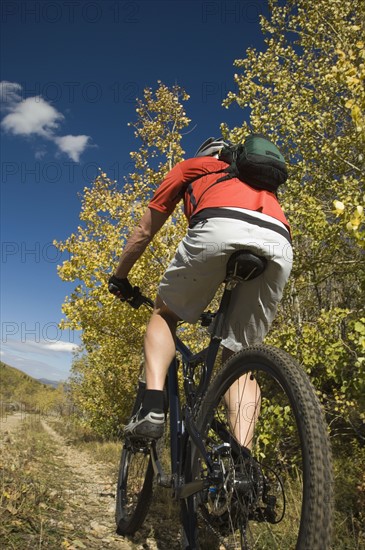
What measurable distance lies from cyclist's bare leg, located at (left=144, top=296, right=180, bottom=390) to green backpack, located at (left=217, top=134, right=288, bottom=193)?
2.95 ft

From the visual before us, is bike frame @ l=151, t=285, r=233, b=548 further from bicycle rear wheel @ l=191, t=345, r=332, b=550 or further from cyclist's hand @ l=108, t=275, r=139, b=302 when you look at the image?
cyclist's hand @ l=108, t=275, r=139, b=302

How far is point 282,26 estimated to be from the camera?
9703 millimetres

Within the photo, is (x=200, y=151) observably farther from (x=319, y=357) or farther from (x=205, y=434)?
(x=319, y=357)

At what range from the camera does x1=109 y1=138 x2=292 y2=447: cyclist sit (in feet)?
7.06

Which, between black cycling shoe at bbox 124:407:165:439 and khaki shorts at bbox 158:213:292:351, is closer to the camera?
khaki shorts at bbox 158:213:292:351

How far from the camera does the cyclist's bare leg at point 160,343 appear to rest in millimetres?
2588

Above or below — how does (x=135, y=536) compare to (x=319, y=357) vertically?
below

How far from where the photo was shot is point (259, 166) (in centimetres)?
221

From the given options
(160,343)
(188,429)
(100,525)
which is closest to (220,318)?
(160,343)

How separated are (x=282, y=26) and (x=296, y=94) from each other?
2.31 metres

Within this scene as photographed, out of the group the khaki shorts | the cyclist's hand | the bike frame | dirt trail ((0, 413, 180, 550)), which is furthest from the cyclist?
dirt trail ((0, 413, 180, 550))

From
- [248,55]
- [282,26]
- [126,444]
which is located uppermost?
[282,26]

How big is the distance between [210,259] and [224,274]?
0.15 meters

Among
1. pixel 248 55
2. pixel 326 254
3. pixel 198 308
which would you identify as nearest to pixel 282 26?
pixel 248 55
